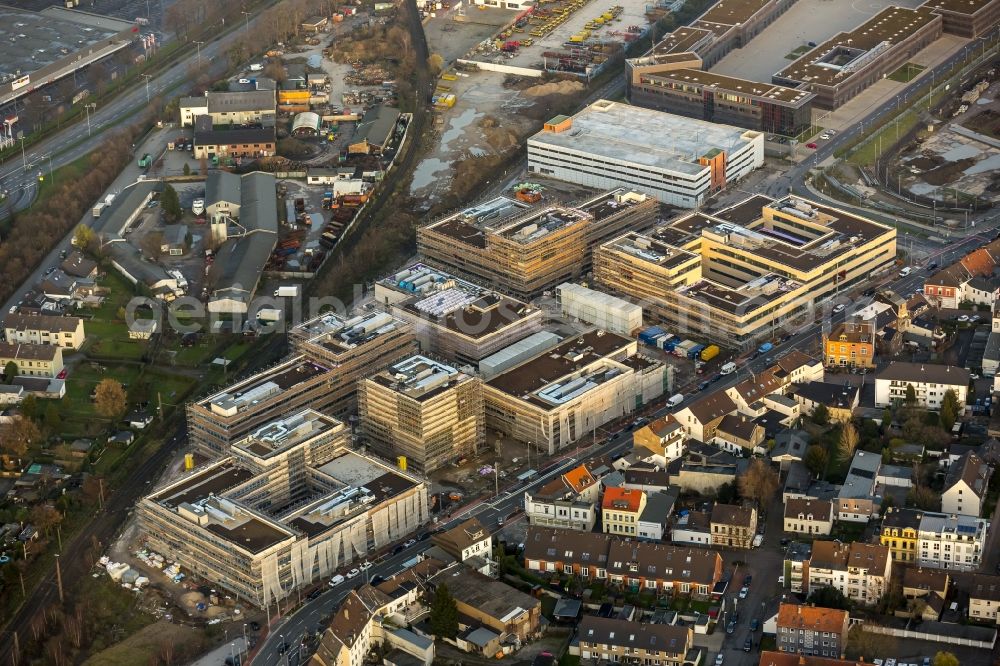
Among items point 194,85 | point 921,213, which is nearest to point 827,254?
point 921,213

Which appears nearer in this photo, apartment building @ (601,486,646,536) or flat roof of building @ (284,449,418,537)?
flat roof of building @ (284,449,418,537)

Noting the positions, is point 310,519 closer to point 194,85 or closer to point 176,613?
point 176,613

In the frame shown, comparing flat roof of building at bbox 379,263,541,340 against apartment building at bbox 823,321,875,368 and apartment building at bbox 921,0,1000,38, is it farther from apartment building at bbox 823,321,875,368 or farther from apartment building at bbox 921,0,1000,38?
apartment building at bbox 921,0,1000,38

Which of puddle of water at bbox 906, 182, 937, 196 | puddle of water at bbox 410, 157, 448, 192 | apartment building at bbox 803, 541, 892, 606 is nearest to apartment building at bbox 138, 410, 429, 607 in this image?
apartment building at bbox 803, 541, 892, 606

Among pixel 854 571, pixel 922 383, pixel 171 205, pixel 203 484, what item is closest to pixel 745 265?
pixel 922 383

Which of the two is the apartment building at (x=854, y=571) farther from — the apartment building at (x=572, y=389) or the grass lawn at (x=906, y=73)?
the grass lawn at (x=906, y=73)

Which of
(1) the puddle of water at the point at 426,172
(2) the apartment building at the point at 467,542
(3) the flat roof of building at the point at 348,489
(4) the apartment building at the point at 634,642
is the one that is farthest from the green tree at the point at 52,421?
(1) the puddle of water at the point at 426,172
